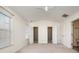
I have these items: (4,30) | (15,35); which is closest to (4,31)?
(4,30)

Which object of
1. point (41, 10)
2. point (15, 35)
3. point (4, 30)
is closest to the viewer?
point (4, 30)

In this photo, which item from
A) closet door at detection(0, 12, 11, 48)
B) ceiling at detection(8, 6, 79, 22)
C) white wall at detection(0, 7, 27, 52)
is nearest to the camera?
closet door at detection(0, 12, 11, 48)

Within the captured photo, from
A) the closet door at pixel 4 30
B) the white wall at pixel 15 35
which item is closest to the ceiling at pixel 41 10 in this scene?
the white wall at pixel 15 35

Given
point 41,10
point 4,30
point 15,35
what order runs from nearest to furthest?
point 4,30
point 15,35
point 41,10

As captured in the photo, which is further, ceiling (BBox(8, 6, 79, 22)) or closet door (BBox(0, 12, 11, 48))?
ceiling (BBox(8, 6, 79, 22))

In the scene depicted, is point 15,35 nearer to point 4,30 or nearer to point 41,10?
point 4,30

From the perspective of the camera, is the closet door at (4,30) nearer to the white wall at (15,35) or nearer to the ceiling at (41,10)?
the white wall at (15,35)

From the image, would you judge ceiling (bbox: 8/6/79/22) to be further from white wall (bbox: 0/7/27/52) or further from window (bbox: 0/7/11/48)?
window (bbox: 0/7/11/48)

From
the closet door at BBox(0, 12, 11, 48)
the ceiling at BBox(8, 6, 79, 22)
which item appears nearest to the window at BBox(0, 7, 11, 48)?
the closet door at BBox(0, 12, 11, 48)

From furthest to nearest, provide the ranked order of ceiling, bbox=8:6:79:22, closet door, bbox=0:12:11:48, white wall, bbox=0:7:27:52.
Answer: ceiling, bbox=8:6:79:22 < white wall, bbox=0:7:27:52 < closet door, bbox=0:12:11:48

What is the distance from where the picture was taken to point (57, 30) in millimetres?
10586
